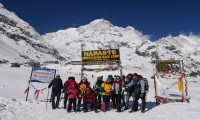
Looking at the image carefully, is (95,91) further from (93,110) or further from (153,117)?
(153,117)

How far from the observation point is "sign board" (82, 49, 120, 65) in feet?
62.7

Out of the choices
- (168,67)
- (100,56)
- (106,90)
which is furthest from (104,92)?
(168,67)

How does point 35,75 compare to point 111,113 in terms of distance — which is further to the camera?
point 35,75

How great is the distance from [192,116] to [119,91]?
4.62m

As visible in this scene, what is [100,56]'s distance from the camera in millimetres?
19625

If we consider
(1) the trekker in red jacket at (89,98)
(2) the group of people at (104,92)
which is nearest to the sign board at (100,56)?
(2) the group of people at (104,92)

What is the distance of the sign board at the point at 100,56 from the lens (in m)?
19.1

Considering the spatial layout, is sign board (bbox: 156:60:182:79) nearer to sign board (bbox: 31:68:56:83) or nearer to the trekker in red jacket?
the trekker in red jacket

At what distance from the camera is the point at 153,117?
1393 cm

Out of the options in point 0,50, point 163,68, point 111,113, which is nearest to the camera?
point 111,113

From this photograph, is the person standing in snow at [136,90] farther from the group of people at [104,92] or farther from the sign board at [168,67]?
the sign board at [168,67]

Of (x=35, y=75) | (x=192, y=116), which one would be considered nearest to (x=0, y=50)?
(x=35, y=75)

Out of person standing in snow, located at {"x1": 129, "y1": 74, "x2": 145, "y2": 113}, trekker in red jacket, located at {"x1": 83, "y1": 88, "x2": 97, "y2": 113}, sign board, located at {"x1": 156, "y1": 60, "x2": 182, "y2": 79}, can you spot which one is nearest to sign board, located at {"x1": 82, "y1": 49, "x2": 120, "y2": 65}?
sign board, located at {"x1": 156, "y1": 60, "x2": 182, "y2": 79}

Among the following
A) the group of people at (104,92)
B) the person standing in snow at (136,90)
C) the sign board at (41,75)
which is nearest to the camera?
the person standing in snow at (136,90)
